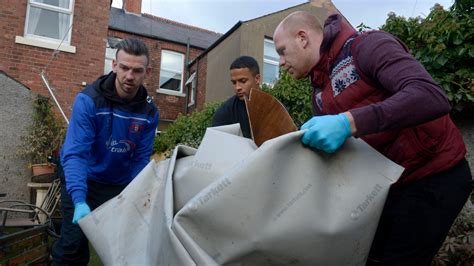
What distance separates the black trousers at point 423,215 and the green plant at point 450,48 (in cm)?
193

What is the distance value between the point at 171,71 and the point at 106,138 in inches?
545

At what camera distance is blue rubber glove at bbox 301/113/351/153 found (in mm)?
1209

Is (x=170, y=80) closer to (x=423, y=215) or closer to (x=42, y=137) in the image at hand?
(x=42, y=137)

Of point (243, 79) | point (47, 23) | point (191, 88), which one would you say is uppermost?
point (47, 23)

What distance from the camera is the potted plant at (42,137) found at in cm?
700

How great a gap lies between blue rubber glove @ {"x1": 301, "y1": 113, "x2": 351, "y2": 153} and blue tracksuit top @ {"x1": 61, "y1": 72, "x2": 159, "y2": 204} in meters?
1.46

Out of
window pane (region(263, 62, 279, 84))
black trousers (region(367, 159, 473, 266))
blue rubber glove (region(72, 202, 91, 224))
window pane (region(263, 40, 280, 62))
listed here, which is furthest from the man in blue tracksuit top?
window pane (region(263, 40, 280, 62))

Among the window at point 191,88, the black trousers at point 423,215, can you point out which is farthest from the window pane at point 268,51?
the black trousers at point 423,215

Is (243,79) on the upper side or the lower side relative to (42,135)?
upper

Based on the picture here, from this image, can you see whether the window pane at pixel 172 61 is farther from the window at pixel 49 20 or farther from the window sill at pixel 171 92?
the window at pixel 49 20

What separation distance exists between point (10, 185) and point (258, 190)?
22.8ft

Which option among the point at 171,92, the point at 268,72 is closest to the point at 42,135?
the point at 268,72

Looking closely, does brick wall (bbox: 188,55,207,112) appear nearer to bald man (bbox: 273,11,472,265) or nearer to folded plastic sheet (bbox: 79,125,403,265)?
bald man (bbox: 273,11,472,265)

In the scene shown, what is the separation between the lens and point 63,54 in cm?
905
